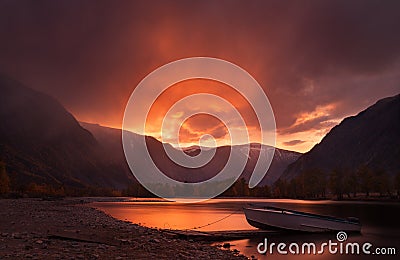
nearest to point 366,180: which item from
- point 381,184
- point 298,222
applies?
point 381,184

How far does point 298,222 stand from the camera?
43594mm

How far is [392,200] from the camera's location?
166625 mm

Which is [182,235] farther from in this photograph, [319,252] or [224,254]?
[319,252]

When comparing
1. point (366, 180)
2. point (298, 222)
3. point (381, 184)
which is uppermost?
point (366, 180)

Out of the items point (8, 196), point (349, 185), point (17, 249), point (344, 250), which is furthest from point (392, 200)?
point (17, 249)

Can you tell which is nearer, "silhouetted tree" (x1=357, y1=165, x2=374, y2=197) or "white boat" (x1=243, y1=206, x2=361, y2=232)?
"white boat" (x1=243, y1=206, x2=361, y2=232)

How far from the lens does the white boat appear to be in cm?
4344

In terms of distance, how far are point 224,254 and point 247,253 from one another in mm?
4404

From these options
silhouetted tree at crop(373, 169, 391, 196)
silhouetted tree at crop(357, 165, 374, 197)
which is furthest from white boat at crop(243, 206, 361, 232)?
silhouetted tree at crop(357, 165, 374, 197)

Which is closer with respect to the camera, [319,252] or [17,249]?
[17,249]

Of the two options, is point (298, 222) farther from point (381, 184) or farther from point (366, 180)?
point (366, 180)

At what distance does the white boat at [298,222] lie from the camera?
43438 mm

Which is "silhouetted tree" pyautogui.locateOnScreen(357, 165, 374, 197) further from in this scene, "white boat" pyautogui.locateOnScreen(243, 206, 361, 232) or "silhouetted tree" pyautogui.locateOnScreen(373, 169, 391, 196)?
"white boat" pyautogui.locateOnScreen(243, 206, 361, 232)

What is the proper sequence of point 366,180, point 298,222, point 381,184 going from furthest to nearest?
1. point 366,180
2. point 381,184
3. point 298,222
